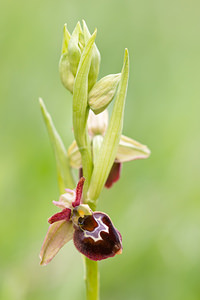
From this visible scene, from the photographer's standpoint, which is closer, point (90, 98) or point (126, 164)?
point (90, 98)

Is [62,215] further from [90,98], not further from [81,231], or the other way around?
[90,98]

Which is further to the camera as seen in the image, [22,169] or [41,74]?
[41,74]

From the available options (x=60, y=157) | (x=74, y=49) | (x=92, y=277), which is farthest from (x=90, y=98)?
(x=92, y=277)

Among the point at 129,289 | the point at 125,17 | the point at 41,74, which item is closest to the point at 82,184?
the point at 129,289

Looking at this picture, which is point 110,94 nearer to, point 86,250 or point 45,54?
point 86,250

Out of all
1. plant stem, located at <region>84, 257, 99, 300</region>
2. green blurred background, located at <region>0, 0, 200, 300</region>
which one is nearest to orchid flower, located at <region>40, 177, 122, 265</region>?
plant stem, located at <region>84, 257, 99, 300</region>

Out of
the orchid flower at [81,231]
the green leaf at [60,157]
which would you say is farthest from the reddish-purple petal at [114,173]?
the orchid flower at [81,231]
